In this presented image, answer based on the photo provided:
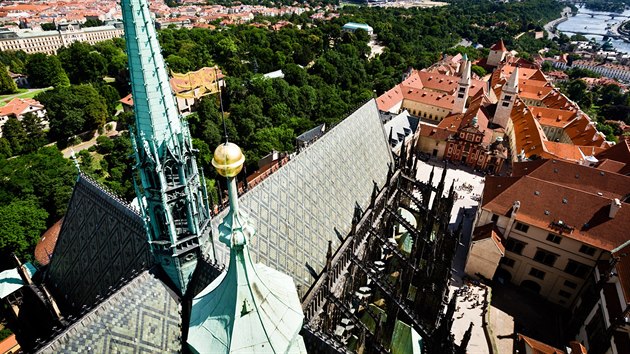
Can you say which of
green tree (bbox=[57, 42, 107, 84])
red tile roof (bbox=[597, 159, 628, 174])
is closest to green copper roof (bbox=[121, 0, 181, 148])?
red tile roof (bbox=[597, 159, 628, 174])

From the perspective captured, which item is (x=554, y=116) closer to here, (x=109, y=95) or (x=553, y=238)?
(x=553, y=238)

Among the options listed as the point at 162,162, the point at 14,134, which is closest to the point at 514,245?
the point at 162,162

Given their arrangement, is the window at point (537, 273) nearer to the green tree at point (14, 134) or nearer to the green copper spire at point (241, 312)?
the green copper spire at point (241, 312)

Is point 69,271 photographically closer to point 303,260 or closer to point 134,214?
point 134,214

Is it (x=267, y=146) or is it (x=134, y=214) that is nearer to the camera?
(x=134, y=214)

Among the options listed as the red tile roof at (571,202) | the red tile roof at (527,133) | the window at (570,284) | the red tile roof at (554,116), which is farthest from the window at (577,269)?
the red tile roof at (554,116)

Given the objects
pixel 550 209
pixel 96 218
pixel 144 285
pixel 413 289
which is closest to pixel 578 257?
pixel 550 209
